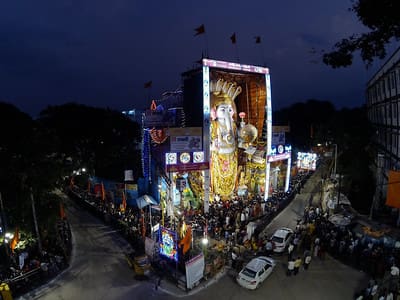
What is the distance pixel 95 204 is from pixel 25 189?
463 inches

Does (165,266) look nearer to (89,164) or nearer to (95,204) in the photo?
(95,204)

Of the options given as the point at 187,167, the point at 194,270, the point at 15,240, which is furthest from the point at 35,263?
the point at 187,167

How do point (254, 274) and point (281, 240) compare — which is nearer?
point (254, 274)

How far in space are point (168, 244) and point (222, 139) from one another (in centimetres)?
1460

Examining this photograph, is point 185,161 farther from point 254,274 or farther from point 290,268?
point 290,268

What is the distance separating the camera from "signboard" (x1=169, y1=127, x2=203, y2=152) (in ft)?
79.5

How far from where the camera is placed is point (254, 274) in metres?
15.1

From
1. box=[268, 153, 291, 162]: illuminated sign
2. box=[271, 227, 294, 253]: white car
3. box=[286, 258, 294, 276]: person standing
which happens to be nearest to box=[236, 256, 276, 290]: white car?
box=[286, 258, 294, 276]: person standing

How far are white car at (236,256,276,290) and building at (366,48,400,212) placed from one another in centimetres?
1235

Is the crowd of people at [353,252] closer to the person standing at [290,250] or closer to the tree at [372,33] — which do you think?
the person standing at [290,250]

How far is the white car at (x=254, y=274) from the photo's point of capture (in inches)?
589

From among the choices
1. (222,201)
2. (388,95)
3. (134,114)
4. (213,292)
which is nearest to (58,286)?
(213,292)

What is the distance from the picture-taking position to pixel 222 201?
28438mm

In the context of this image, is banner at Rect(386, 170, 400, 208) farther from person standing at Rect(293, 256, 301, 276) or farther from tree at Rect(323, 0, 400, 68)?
tree at Rect(323, 0, 400, 68)
